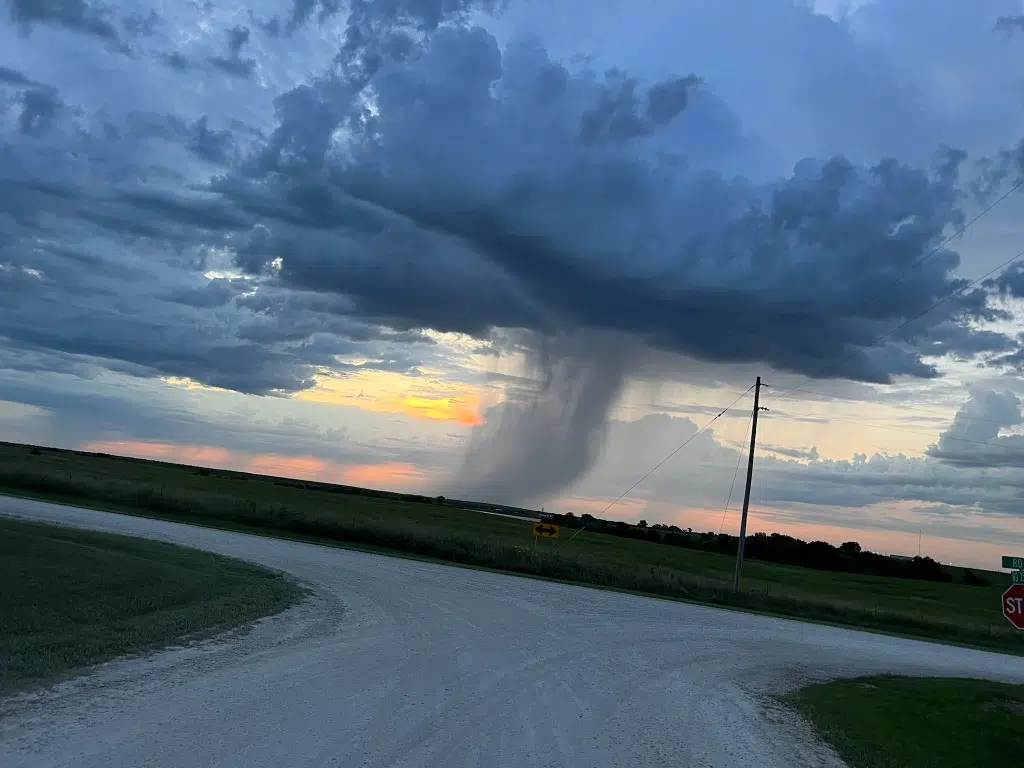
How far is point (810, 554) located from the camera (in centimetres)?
10794

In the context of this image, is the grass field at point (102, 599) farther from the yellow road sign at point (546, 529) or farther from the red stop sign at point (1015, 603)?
the yellow road sign at point (546, 529)

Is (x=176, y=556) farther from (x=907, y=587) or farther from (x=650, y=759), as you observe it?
(x=907, y=587)

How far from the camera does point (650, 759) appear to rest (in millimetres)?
9078

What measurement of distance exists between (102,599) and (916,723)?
1405cm

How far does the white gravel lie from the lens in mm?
7977

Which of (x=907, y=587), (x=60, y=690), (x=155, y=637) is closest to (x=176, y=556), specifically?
(x=155, y=637)

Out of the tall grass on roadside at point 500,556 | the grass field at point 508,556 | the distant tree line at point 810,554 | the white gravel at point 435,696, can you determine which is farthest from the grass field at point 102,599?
the distant tree line at point 810,554

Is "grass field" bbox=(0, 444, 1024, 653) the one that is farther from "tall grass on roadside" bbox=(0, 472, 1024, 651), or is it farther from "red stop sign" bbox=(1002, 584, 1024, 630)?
"red stop sign" bbox=(1002, 584, 1024, 630)

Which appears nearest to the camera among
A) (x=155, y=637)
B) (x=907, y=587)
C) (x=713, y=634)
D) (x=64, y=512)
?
(x=155, y=637)

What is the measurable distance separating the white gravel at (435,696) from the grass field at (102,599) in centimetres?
71

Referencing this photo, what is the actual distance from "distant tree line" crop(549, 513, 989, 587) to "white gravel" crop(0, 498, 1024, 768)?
80418 mm

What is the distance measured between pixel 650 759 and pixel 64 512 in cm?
3427

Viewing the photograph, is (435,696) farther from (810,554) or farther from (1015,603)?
(810,554)

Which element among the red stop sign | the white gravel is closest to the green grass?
the white gravel
